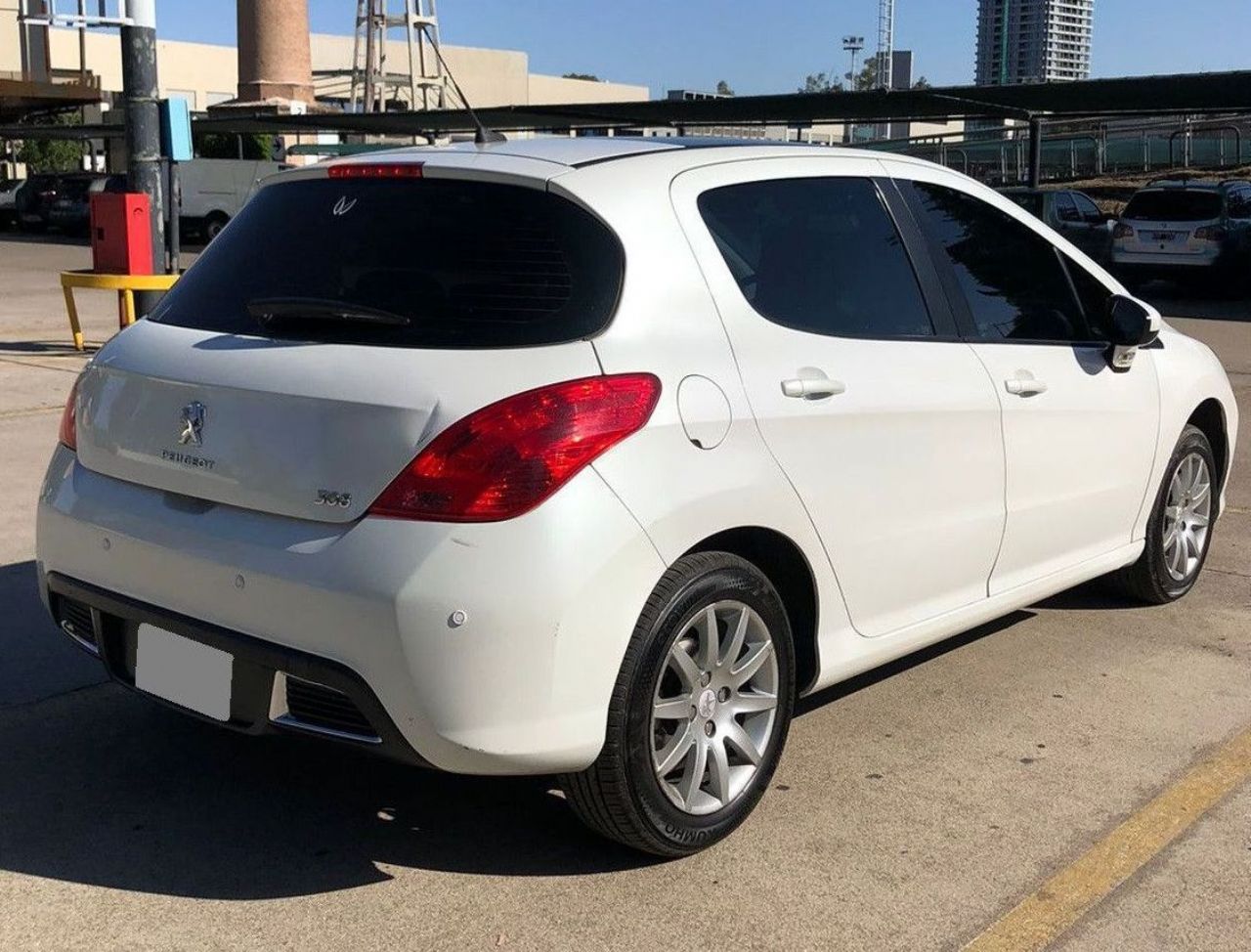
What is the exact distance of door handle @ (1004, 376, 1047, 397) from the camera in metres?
4.40

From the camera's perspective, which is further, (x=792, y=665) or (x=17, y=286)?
(x=17, y=286)

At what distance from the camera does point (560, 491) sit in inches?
120

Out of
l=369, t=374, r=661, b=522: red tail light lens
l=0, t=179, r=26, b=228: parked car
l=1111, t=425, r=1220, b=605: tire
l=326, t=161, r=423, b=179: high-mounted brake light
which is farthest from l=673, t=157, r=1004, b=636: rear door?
l=0, t=179, r=26, b=228: parked car

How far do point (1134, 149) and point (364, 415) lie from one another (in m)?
42.0

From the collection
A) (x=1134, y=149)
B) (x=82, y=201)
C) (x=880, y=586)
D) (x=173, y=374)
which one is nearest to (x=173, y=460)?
(x=173, y=374)

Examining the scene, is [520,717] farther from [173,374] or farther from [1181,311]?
[1181,311]

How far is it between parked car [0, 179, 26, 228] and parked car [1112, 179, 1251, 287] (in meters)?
28.8

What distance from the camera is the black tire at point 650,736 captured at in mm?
3209

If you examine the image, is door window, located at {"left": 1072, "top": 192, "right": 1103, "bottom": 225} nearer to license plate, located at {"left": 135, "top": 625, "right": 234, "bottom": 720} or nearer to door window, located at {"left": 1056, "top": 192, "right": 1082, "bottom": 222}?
door window, located at {"left": 1056, "top": 192, "right": 1082, "bottom": 222}

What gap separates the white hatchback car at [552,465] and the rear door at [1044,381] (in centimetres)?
7

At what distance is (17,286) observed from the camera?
2075 centimetres

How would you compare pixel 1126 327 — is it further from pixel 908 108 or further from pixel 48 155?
pixel 48 155

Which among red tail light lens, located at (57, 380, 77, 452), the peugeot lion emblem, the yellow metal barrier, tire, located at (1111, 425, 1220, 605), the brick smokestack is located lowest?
tire, located at (1111, 425, 1220, 605)

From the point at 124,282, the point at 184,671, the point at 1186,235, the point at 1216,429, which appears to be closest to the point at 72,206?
the point at 124,282
